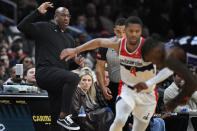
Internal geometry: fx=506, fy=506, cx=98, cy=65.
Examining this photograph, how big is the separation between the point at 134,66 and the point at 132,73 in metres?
0.11

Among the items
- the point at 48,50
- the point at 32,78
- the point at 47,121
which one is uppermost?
the point at 48,50

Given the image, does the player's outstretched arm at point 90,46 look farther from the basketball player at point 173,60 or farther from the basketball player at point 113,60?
the basketball player at point 113,60

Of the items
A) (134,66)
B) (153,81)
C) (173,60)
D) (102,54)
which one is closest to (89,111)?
(102,54)

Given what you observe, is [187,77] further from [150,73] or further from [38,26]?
[38,26]

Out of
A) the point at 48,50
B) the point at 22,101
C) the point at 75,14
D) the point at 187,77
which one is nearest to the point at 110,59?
the point at 48,50

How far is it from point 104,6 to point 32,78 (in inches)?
329

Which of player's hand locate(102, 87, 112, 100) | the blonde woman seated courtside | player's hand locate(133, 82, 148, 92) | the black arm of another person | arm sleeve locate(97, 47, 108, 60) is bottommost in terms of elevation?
the blonde woman seated courtside

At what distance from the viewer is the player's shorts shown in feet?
23.1

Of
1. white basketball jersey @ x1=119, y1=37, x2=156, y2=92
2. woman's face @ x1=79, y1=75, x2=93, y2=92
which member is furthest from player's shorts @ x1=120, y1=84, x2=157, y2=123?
woman's face @ x1=79, y1=75, x2=93, y2=92

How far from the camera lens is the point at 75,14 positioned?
55.7 feet

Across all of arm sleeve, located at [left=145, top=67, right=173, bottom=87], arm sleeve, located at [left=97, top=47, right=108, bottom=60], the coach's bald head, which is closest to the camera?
arm sleeve, located at [left=145, top=67, right=173, bottom=87]

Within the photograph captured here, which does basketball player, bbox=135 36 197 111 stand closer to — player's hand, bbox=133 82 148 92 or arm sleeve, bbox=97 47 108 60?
player's hand, bbox=133 82 148 92

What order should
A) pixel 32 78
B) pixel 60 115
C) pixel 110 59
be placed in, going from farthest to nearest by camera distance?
pixel 32 78 → pixel 110 59 → pixel 60 115

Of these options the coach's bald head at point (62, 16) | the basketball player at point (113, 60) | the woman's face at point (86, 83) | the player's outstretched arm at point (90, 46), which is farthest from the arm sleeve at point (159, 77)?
the woman's face at point (86, 83)
